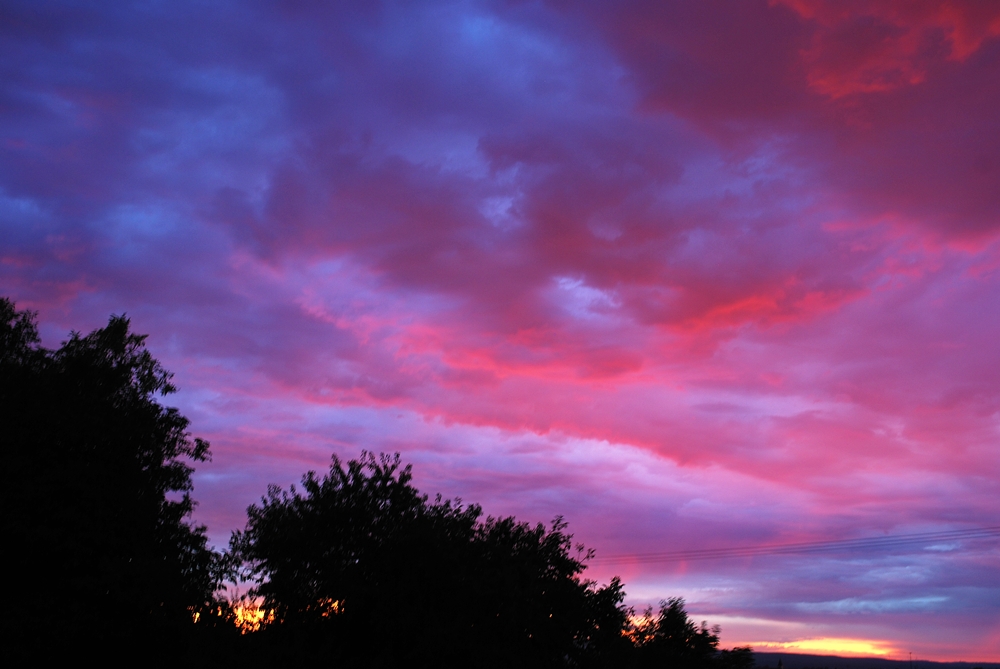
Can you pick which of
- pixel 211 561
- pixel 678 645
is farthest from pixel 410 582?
pixel 678 645

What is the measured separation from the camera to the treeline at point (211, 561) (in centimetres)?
3094

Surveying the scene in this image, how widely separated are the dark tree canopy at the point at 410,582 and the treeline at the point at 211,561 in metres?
0.08

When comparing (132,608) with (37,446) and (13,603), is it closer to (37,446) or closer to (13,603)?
(13,603)

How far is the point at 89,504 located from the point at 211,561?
20.6 ft

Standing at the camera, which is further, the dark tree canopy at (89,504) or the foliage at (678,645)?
the foliage at (678,645)

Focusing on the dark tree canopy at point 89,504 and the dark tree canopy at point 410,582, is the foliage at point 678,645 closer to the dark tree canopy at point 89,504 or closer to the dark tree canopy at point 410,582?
the dark tree canopy at point 410,582

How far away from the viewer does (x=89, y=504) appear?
32.0 m

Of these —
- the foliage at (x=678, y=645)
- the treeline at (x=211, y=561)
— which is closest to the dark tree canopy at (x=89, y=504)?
the treeline at (x=211, y=561)

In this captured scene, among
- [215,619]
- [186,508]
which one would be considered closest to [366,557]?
[215,619]

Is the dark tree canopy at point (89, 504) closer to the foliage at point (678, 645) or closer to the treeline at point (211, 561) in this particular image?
the treeline at point (211, 561)

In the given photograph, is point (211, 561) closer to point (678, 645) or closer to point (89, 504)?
point (89, 504)

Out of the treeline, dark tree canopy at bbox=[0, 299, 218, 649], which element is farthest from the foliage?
dark tree canopy at bbox=[0, 299, 218, 649]

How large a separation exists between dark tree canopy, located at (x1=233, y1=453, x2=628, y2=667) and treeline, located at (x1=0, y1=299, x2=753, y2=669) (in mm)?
78

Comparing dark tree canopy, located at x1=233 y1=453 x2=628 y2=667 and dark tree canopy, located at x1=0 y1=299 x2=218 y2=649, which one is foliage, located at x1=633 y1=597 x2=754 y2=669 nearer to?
dark tree canopy, located at x1=233 y1=453 x2=628 y2=667
